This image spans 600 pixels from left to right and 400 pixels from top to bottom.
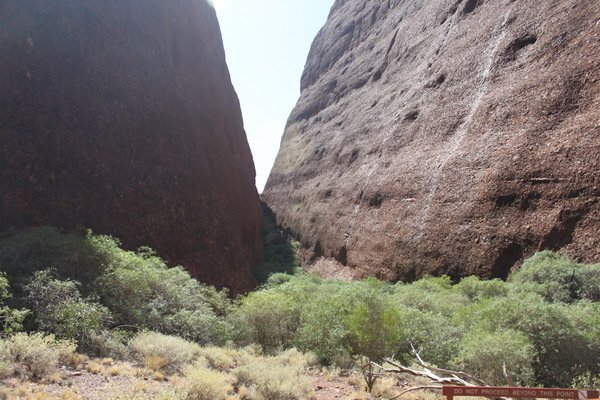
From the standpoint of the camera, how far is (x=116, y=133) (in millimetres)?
17734

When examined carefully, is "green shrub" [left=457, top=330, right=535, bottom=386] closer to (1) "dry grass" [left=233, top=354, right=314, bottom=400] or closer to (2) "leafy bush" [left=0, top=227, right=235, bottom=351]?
(1) "dry grass" [left=233, top=354, right=314, bottom=400]

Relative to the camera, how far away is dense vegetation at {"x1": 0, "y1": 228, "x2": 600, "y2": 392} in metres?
8.67

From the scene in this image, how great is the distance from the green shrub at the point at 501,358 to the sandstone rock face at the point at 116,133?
11.4 meters

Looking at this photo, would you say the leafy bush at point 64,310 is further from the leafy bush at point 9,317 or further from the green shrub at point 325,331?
the green shrub at point 325,331

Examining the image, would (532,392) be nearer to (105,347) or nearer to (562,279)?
(105,347)

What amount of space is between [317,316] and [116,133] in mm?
10665

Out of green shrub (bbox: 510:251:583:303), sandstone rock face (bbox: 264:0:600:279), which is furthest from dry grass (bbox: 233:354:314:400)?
sandstone rock face (bbox: 264:0:600:279)

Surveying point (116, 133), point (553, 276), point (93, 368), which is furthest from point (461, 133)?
point (93, 368)

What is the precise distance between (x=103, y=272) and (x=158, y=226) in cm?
672

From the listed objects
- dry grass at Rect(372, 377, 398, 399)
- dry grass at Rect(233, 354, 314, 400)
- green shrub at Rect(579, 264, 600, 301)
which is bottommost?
dry grass at Rect(372, 377, 398, 399)

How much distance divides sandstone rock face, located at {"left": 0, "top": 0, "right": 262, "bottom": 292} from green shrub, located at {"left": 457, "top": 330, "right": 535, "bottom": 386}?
11355mm

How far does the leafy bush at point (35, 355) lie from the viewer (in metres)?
6.80

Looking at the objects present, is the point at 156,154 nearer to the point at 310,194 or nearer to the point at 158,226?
the point at 158,226

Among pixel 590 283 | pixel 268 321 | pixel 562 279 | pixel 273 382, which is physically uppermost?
pixel 562 279
